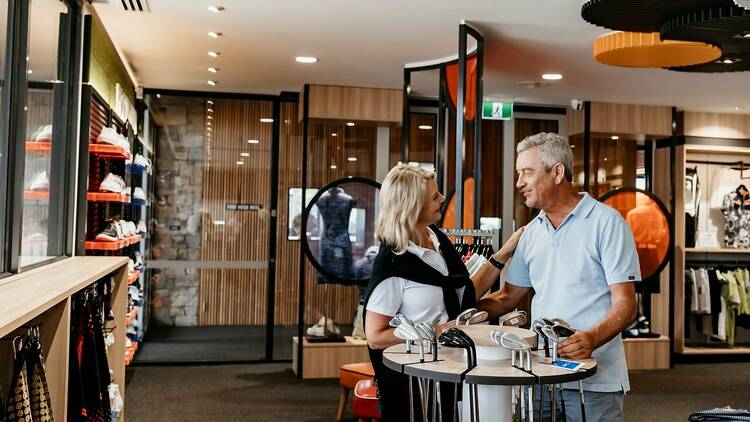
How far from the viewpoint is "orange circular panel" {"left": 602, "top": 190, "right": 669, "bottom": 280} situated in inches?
279

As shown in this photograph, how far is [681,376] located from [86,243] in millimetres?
5593

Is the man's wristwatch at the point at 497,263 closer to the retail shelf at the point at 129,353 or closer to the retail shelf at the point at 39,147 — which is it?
the retail shelf at the point at 39,147

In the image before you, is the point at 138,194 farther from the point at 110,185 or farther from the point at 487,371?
the point at 487,371

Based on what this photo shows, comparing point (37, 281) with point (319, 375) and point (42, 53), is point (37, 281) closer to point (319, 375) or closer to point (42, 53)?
point (42, 53)

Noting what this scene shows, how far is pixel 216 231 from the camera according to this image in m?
7.05

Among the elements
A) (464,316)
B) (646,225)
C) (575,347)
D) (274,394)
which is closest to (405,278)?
(464,316)

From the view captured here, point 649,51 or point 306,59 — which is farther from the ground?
point 306,59

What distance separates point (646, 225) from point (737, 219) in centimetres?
170

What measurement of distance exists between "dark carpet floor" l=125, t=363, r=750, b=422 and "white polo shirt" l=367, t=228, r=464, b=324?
2.87 m

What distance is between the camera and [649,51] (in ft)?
14.8

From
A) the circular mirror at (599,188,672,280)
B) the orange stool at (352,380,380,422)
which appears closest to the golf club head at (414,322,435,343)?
the orange stool at (352,380,380,422)

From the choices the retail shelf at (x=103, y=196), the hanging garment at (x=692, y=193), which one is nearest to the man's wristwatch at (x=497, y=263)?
the retail shelf at (x=103, y=196)

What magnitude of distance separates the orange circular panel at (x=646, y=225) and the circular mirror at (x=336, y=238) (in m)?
2.52

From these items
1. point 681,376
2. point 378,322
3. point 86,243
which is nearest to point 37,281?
point 378,322
